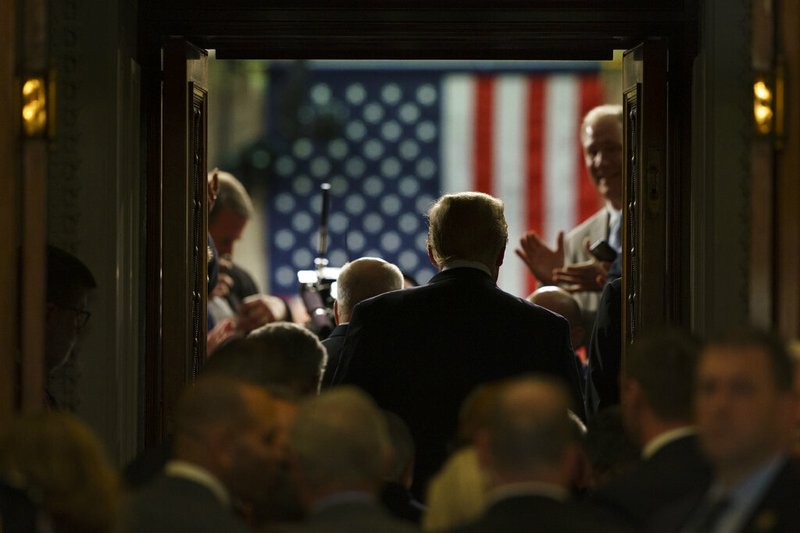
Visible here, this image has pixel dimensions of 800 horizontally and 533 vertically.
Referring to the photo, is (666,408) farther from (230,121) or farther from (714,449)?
(230,121)

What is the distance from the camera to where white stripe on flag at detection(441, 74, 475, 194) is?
16.6m

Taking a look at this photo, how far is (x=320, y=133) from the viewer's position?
1667 cm

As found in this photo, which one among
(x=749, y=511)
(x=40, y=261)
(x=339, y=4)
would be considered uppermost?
(x=339, y=4)

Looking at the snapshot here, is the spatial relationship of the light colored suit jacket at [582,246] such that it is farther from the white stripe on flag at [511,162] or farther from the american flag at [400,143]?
the american flag at [400,143]

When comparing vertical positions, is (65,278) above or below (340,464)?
above

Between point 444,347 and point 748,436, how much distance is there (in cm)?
260

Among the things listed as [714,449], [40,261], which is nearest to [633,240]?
[40,261]

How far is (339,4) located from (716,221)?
1783mm

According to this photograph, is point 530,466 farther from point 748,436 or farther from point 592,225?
point 592,225

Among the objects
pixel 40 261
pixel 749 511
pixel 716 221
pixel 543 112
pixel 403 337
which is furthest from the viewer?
pixel 543 112

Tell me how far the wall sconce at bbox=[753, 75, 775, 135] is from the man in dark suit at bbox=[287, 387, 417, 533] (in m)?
1.91

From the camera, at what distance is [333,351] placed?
270 inches

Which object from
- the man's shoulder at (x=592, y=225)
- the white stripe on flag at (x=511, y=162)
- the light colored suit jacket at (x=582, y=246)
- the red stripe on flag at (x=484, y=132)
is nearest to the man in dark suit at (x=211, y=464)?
the light colored suit jacket at (x=582, y=246)

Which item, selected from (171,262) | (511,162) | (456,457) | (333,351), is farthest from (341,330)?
(511,162)
